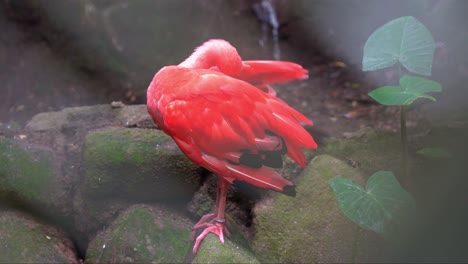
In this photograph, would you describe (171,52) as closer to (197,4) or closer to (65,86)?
(197,4)

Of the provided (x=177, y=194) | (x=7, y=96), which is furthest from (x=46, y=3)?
(x=177, y=194)

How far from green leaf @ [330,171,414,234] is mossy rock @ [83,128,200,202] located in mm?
776

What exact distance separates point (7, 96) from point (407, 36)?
8.52ft

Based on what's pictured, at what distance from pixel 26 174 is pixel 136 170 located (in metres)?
0.53

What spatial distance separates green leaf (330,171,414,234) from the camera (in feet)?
7.28

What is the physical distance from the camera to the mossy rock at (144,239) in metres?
2.48

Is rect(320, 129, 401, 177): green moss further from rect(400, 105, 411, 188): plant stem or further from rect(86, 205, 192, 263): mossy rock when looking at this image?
rect(86, 205, 192, 263): mossy rock

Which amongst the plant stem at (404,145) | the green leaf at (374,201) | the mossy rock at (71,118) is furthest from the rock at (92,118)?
the plant stem at (404,145)

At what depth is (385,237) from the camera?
2.45m

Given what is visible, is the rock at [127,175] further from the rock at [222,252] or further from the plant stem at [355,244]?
the plant stem at [355,244]

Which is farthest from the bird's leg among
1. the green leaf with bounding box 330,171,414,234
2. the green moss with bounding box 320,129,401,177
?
the green moss with bounding box 320,129,401,177

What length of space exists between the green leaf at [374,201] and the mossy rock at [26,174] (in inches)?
54.1

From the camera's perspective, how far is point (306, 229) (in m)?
2.51

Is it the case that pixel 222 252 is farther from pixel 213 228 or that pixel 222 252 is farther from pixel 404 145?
pixel 404 145
